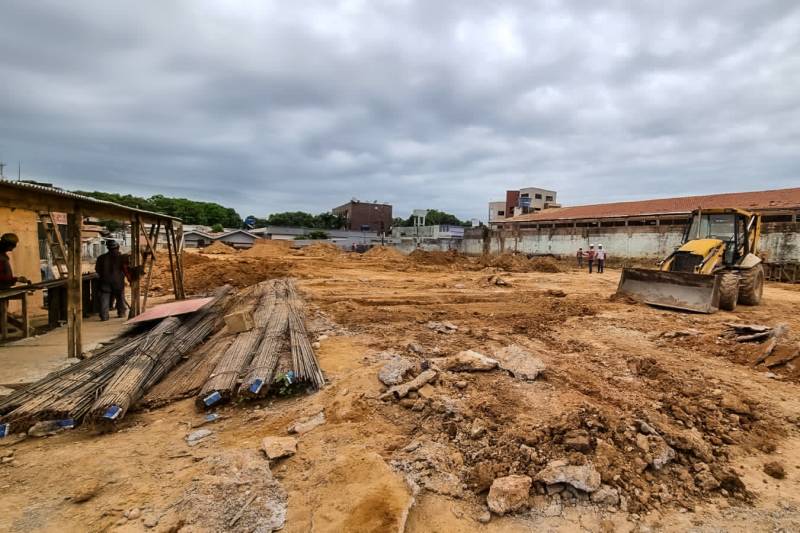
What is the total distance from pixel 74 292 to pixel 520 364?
19.4 ft

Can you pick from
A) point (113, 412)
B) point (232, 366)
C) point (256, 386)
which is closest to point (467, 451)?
point (256, 386)

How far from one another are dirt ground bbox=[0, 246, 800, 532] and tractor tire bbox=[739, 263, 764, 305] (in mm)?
5198

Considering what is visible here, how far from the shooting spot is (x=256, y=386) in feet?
14.0

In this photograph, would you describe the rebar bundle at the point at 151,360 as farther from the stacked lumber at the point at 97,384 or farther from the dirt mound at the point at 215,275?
the dirt mound at the point at 215,275

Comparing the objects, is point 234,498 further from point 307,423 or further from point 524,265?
point 524,265

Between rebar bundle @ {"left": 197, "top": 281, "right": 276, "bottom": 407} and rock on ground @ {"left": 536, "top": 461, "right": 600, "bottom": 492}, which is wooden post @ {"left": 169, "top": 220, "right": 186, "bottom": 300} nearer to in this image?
rebar bundle @ {"left": 197, "top": 281, "right": 276, "bottom": 407}

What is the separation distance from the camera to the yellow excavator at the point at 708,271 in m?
9.06

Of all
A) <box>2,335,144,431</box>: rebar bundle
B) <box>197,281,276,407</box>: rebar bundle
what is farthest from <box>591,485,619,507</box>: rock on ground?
<box>2,335,144,431</box>: rebar bundle

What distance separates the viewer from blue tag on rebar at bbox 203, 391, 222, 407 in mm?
4116

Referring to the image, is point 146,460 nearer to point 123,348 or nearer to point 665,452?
point 123,348

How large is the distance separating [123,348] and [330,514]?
14.4 feet

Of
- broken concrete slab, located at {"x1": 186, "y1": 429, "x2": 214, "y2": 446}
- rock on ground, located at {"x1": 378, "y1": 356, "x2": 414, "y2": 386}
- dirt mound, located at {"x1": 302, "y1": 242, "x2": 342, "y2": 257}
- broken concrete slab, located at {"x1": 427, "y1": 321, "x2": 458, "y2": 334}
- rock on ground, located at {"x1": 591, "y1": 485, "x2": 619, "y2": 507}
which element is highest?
dirt mound, located at {"x1": 302, "y1": 242, "x2": 342, "y2": 257}

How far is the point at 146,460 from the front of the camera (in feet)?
10.8

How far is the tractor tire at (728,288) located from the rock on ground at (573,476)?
8.50 m
